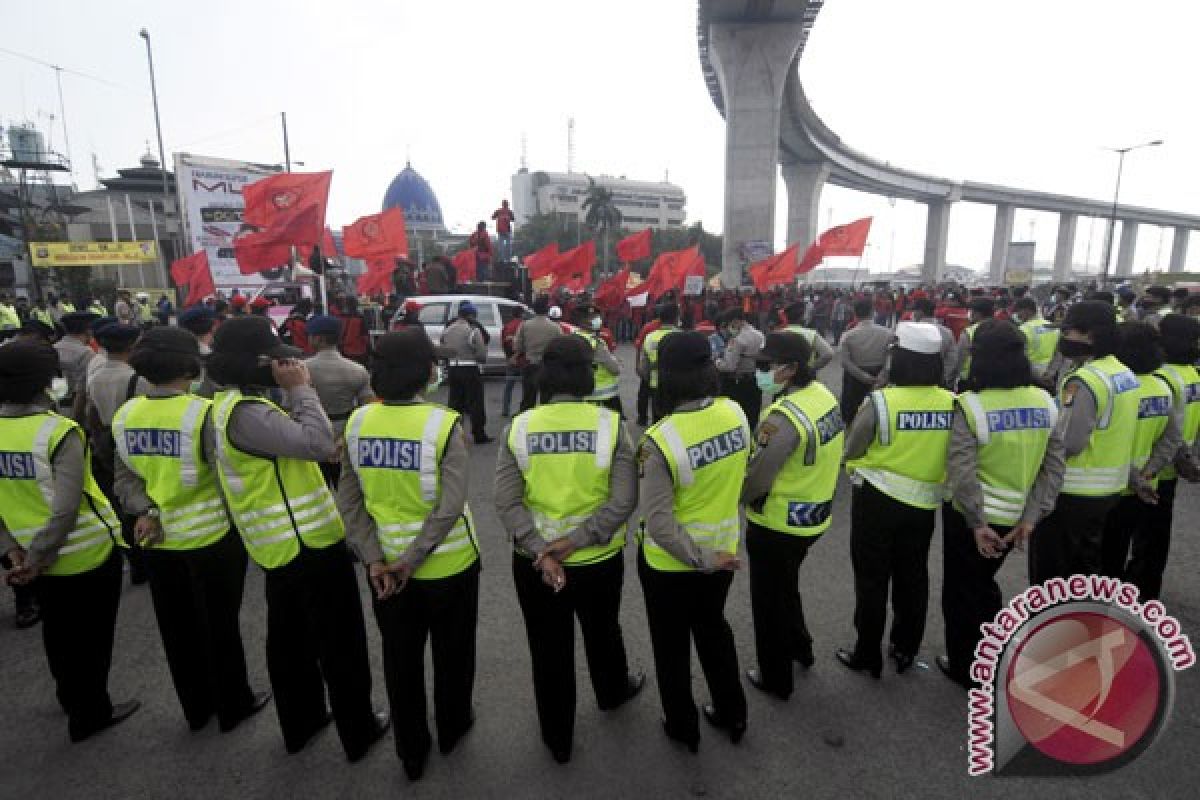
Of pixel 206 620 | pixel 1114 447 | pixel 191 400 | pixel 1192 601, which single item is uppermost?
pixel 191 400

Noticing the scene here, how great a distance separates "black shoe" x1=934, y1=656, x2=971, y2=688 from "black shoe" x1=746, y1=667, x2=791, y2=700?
90 centimetres

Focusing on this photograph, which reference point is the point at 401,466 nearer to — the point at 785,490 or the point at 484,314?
the point at 785,490

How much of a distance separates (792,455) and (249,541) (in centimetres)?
240

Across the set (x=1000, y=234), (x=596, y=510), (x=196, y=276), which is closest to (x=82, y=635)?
(x=596, y=510)

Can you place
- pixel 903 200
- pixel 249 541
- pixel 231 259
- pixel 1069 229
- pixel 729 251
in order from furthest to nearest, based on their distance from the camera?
pixel 1069 229
pixel 903 200
pixel 729 251
pixel 231 259
pixel 249 541

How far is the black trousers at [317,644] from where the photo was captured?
274 cm

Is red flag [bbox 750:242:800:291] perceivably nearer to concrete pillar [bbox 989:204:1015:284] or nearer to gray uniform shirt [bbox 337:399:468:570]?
gray uniform shirt [bbox 337:399:468:570]

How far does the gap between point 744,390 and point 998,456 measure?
4.92 metres

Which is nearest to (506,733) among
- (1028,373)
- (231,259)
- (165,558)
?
(165,558)

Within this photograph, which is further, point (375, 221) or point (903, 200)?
point (903, 200)

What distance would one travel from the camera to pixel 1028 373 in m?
2.95

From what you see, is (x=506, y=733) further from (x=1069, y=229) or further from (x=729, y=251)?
(x=1069, y=229)

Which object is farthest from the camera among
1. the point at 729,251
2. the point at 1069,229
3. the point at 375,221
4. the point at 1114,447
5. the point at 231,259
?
the point at 1069,229

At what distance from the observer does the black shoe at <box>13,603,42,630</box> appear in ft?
13.4
